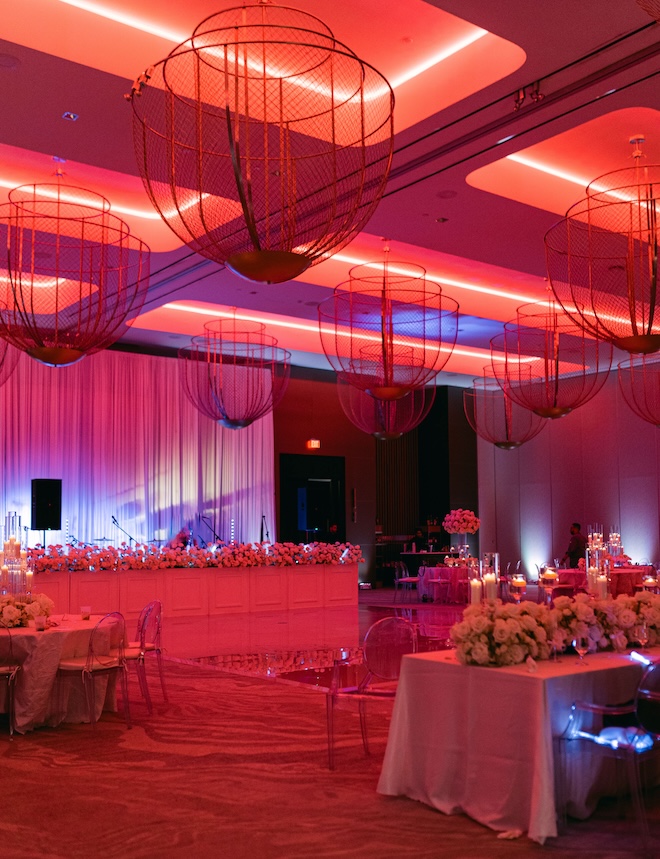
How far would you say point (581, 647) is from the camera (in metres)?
4.84

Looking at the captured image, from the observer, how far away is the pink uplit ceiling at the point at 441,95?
6148 mm

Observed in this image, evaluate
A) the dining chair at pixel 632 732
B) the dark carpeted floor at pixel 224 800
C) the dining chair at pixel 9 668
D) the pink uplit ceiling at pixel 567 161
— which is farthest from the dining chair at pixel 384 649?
the pink uplit ceiling at pixel 567 161

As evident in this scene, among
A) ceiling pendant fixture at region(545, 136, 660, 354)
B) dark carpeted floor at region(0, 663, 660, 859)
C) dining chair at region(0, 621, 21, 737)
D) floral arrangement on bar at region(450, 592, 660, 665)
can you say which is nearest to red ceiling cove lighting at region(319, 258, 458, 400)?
ceiling pendant fixture at region(545, 136, 660, 354)

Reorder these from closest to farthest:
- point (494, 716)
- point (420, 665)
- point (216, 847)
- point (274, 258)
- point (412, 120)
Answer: point (274, 258)
point (216, 847)
point (494, 716)
point (420, 665)
point (412, 120)

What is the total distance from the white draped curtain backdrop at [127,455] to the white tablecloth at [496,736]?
11.8 meters

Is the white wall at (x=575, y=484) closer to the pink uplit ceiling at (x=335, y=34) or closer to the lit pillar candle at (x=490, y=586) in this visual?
the pink uplit ceiling at (x=335, y=34)

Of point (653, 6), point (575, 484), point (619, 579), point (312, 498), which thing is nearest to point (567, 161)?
point (653, 6)

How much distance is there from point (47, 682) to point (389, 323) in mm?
3822

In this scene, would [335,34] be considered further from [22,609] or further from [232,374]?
[232,374]

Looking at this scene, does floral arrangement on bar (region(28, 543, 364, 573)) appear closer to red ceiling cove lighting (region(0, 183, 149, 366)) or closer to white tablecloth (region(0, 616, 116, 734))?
red ceiling cove lighting (region(0, 183, 149, 366))

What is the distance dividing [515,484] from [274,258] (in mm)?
18704

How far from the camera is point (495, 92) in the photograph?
6.77m

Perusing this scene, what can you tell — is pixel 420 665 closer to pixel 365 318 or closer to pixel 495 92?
pixel 495 92

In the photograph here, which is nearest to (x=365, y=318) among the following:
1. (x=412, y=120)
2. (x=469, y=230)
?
(x=469, y=230)
